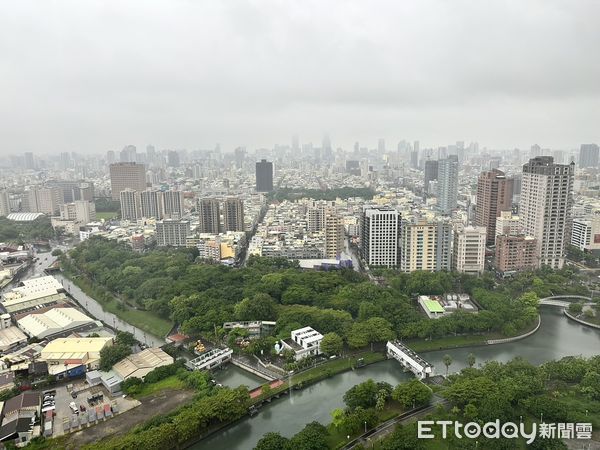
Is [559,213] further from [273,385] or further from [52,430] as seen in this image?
[52,430]

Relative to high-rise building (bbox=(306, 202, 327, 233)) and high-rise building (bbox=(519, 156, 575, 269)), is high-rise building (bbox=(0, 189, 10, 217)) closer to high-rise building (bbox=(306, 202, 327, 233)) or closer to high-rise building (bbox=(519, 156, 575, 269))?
high-rise building (bbox=(306, 202, 327, 233))

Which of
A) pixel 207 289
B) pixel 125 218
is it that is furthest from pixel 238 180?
pixel 207 289

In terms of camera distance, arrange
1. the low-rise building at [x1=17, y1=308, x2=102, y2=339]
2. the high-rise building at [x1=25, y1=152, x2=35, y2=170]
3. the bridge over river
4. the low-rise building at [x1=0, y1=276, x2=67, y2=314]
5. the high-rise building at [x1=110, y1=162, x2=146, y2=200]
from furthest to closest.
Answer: the high-rise building at [x1=25, y1=152, x2=35, y2=170]
the high-rise building at [x1=110, y1=162, x2=146, y2=200]
the low-rise building at [x1=0, y1=276, x2=67, y2=314]
the bridge over river
the low-rise building at [x1=17, y1=308, x2=102, y2=339]

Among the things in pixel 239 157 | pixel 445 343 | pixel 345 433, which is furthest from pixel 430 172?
pixel 239 157

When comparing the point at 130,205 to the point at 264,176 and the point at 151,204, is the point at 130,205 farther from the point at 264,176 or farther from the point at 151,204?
the point at 264,176

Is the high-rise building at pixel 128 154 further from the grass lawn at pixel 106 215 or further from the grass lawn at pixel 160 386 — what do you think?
the grass lawn at pixel 160 386

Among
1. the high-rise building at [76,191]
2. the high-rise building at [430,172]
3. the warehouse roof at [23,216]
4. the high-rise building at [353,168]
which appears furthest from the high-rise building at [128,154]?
the high-rise building at [430,172]

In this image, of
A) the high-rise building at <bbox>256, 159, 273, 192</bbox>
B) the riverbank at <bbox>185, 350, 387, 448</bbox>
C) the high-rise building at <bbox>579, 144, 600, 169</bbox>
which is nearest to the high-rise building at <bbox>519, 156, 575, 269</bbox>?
the riverbank at <bbox>185, 350, 387, 448</bbox>
